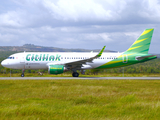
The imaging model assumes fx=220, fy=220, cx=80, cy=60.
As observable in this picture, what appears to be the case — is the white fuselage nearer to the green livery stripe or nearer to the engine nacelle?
the green livery stripe

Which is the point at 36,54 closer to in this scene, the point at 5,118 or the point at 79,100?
the point at 79,100

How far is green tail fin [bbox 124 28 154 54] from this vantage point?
35156 millimetres

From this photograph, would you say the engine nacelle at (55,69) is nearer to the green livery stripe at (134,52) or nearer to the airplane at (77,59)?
the airplane at (77,59)

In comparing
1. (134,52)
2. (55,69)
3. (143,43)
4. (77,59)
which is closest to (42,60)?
(55,69)

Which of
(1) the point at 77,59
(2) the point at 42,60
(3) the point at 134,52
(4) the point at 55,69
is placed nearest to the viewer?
(4) the point at 55,69

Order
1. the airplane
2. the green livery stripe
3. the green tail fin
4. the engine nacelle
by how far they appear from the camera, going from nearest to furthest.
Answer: the engine nacelle, the airplane, the green livery stripe, the green tail fin

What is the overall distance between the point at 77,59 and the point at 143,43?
36.0 feet

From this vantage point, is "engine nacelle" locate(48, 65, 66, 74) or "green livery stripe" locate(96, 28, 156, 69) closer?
"engine nacelle" locate(48, 65, 66, 74)

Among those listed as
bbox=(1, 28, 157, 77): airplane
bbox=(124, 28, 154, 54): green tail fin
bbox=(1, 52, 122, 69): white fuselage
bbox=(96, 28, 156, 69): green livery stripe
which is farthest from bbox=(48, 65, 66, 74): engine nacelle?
bbox=(124, 28, 154, 54): green tail fin

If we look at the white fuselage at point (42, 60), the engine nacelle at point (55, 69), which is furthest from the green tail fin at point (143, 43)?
the engine nacelle at point (55, 69)

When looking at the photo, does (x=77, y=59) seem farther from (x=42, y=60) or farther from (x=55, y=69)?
(x=42, y=60)

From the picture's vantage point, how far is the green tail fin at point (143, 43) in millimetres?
35156

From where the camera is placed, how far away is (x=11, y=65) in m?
33.0

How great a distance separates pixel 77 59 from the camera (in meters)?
34.0
